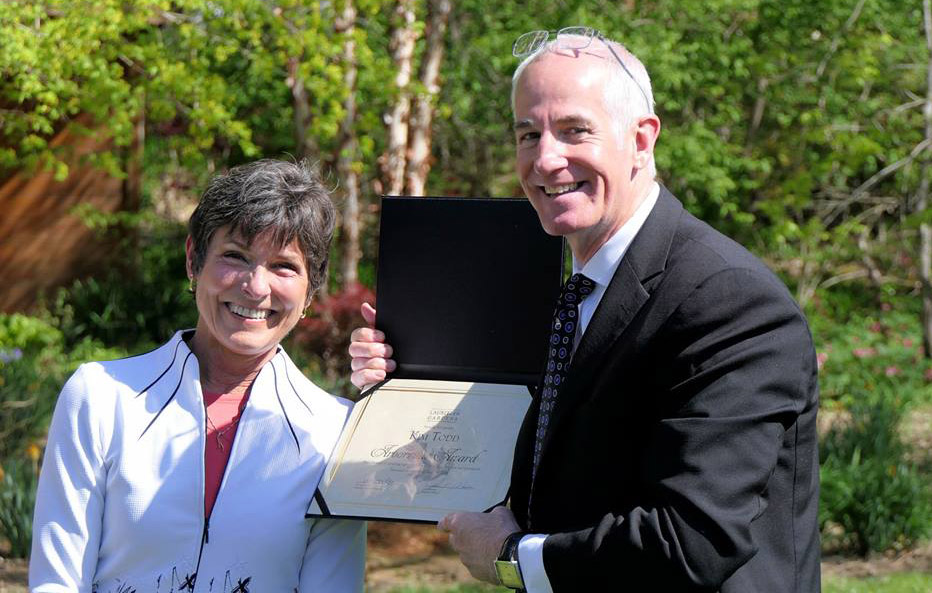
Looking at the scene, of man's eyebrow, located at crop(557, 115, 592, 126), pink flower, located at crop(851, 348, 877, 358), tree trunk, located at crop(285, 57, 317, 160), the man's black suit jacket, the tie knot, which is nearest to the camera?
the man's black suit jacket

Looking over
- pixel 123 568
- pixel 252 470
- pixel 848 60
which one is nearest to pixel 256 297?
pixel 252 470

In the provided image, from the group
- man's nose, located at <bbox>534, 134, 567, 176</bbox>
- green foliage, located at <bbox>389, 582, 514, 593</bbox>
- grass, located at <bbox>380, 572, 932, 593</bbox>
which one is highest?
man's nose, located at <bbox>534, 134, 567, 176</bbox>

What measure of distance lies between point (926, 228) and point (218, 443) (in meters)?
11.6

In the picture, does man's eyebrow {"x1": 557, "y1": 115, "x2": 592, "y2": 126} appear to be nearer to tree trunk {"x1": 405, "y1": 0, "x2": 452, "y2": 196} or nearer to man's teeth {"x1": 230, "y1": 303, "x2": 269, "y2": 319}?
man's teeth {"x1": 230, "y1": 303, "x2": 269, "y2": 319}

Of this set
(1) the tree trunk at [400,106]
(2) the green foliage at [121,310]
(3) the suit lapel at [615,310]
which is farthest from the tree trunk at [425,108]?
(3) the suit lapel at [615,310]

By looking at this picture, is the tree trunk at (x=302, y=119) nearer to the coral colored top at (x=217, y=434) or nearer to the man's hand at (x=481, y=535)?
the coral colored top at (x=217, y=434)

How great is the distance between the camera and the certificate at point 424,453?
258 centimetres

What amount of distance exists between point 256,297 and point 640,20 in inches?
405

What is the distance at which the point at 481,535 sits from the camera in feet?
7.68

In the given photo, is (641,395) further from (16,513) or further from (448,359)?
(16,513)

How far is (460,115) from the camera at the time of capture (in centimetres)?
1312

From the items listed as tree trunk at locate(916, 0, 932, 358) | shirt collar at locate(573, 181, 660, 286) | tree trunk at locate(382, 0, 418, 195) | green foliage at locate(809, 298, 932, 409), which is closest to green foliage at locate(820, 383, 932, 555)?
green foliage at locate(809, 298, 932, 409)

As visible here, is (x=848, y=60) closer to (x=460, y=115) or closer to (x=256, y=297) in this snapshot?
(x=460, y=115)

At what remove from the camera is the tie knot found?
237 centimetres
